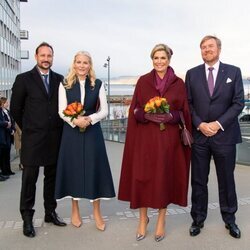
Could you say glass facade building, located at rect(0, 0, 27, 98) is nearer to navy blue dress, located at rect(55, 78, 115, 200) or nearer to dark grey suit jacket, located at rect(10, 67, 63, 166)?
dark grey suit jacket, located at rect(10, 67, 63, 166)

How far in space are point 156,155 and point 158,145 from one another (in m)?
0.10

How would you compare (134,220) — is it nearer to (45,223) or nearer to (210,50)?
(45,223)

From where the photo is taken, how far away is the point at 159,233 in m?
4.39

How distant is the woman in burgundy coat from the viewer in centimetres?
421

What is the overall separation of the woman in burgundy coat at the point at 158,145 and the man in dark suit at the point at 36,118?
886 mm

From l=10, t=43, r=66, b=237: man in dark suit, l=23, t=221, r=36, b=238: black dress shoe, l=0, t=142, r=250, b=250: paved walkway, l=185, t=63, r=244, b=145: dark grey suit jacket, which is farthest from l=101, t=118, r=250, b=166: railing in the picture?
l=23, t=221, r=36, b=238: black dress shoe

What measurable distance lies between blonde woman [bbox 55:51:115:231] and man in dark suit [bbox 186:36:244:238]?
0.99 metres

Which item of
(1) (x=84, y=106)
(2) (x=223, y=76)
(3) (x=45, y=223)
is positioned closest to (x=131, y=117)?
(1) (x=84, y=106)

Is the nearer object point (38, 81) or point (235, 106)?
point (235, 106)

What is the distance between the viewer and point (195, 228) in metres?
4.55

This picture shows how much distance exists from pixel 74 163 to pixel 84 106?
638 millimetres

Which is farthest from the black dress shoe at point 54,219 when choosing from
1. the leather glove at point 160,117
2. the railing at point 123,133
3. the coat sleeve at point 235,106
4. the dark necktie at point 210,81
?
the railing at point 123,133

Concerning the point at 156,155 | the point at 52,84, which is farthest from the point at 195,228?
the point at 52,84

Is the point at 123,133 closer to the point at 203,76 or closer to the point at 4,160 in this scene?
the point at 4,160
